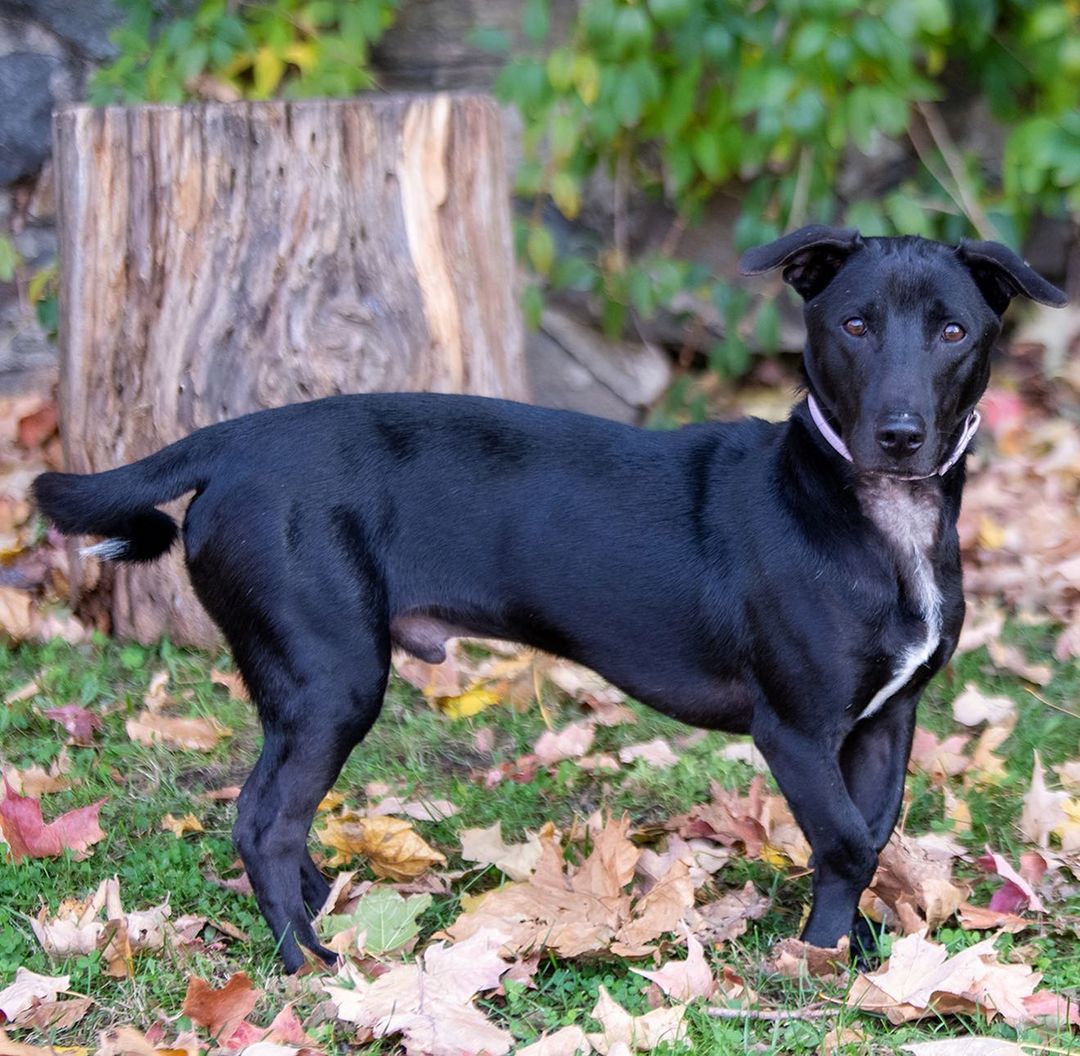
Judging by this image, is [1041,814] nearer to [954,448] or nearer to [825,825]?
[825,825]

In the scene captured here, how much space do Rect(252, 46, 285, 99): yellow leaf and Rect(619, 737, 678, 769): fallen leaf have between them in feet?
9.73

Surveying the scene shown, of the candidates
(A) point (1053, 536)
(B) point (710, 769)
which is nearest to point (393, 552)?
(B) point (710, 769)

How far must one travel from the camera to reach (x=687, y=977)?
8.61 ft

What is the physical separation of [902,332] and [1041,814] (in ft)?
3.85

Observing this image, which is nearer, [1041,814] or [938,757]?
[1041,814]

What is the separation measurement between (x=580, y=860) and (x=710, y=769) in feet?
1.83

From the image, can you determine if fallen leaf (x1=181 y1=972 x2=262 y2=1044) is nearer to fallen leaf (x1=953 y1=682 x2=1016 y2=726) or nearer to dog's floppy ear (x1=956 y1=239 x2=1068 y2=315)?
dog's floppy ear (x1=956 y1=239 x2=1068 y2=315)

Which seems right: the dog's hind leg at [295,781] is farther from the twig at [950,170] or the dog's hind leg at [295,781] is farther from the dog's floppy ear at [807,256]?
the twig at [950,170]

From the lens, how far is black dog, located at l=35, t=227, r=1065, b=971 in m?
2.74

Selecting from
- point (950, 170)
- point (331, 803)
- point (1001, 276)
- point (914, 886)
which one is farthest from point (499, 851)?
point (950, 170)

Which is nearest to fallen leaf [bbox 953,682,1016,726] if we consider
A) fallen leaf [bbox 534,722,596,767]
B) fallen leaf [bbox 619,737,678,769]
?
fallen leaf [bbox 619,737,678,769]

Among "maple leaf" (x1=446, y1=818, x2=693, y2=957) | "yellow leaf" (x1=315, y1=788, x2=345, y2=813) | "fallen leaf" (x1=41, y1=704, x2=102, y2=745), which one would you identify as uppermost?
"maple leaf" (x1=446, y1=818, x2=693, y2=957)

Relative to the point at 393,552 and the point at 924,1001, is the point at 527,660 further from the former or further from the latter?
the point at 924,1001

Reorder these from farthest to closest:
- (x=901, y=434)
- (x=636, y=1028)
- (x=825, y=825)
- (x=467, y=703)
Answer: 1. (x=467, y=703)
2. (x=825, y=825)
3. (x=901, y=434)
4. (x=636, y=1028)
